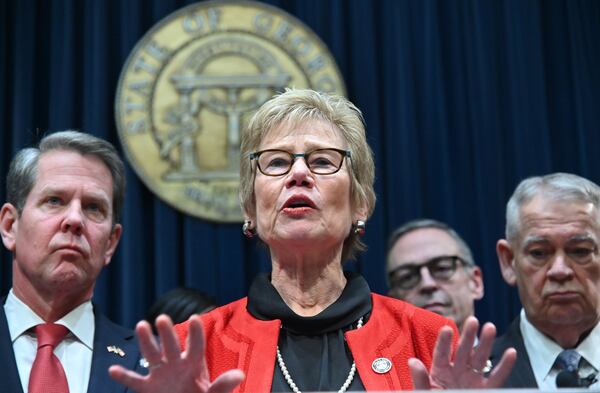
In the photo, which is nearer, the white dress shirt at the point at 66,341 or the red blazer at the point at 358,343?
the red blazer at the point at 358,343

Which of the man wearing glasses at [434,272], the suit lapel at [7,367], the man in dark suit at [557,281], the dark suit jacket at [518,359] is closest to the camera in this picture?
the suit lapel at [7,367]

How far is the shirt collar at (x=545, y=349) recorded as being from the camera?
2656 millimetres

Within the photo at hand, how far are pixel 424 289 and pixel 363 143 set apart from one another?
134 centimetres

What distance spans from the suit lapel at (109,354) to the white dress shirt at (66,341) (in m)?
0.03

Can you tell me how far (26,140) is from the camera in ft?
14.3

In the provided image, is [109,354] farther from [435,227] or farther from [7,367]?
[435,227]

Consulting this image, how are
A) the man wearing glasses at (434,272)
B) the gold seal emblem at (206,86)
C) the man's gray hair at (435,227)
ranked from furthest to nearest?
the gold seal emblem at (206,86) → the man's gray hair at (435,227) → the man wearing glasses at (434,272)

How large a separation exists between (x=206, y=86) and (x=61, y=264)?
76.7 inches

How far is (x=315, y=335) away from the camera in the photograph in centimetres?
215

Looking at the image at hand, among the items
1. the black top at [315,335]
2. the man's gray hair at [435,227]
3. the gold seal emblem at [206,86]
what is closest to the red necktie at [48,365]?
the black top at [315,335]

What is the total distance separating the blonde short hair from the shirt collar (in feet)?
2.40

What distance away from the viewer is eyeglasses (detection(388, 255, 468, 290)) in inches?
142

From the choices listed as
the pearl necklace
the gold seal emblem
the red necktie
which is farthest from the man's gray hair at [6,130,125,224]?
the gold seal emblem

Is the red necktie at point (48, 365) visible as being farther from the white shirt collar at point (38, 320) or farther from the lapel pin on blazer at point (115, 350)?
the lapel pin on blazer at point (115, 350)
